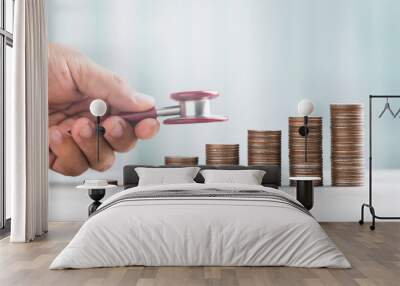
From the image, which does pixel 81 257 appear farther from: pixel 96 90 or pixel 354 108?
pixel 354 108

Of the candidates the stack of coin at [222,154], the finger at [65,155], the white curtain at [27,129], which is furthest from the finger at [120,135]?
the white curtain at [27,129]

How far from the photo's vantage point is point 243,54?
852 cm

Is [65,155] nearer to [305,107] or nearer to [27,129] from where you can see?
[27,129]

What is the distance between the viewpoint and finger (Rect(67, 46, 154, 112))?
8484mm

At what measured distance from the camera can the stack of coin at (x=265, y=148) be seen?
8.33m

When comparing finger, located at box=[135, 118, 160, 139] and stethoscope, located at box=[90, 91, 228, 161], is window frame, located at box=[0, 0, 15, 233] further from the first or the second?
finger, located at box=[135, 118, 160, 139]

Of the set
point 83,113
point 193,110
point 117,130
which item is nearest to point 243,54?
point 193,110

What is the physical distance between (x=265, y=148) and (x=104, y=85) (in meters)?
2.25

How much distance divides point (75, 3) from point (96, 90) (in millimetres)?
1189

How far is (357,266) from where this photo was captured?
5.33m

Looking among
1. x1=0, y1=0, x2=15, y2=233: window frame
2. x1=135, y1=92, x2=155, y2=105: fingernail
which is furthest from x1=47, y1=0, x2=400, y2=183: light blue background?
x1=0, y1=0, x2=15, y2=233: window frame

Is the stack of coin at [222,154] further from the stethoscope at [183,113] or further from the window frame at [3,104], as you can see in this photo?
the window frame at [3,104]

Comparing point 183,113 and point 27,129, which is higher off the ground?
point 183,113

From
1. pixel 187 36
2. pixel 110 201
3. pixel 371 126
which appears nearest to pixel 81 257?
pixel 110 201
